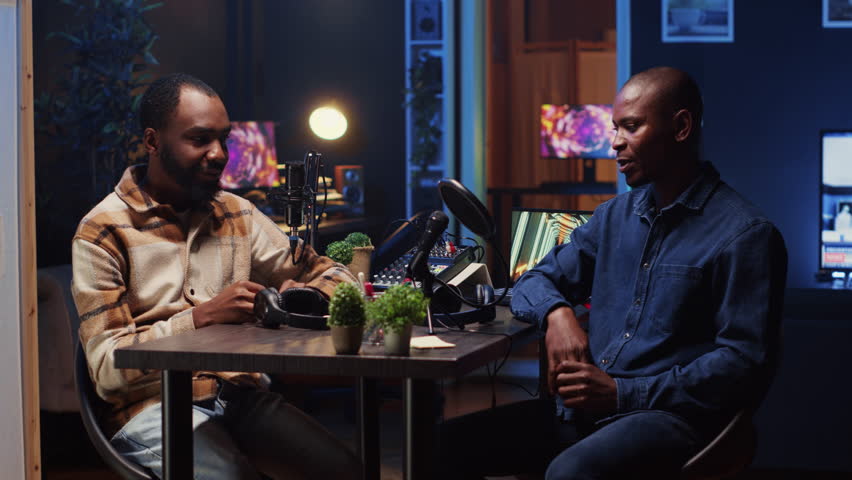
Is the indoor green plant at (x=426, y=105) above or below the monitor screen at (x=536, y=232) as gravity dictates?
above

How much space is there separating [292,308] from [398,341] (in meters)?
0.51

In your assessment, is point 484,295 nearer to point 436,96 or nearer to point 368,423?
point 368,423

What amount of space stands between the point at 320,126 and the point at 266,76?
0.60 meters

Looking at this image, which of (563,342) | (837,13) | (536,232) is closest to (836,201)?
(837,13)

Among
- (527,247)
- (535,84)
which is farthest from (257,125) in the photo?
(527,247)

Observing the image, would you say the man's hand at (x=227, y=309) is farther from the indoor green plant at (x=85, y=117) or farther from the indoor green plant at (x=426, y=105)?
the indoor green plant at (x=426, y=105)

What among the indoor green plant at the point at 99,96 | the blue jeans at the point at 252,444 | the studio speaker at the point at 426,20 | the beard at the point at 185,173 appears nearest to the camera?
the blue jeans at the point at 252,444

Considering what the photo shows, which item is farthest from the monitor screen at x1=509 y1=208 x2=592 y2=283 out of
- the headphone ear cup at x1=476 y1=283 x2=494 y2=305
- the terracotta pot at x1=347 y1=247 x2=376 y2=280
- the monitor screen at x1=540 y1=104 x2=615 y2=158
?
the monitor screen at x1=540 y1=104 x2=615 y2=158

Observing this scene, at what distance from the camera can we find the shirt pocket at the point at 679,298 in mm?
2016

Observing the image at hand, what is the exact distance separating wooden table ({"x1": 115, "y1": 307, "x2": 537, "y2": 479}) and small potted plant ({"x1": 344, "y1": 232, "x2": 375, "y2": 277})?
59 cm

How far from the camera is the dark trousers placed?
1.85 metres

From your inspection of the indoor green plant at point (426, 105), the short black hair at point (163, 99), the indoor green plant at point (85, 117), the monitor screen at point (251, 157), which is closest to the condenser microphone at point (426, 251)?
the short black hair at point (163, 99)

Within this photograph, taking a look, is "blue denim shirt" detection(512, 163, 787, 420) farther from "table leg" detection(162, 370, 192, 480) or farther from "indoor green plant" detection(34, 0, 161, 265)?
"indoor green plant" detection(34, 0, 161, 265)

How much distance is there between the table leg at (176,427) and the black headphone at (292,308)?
27cm
